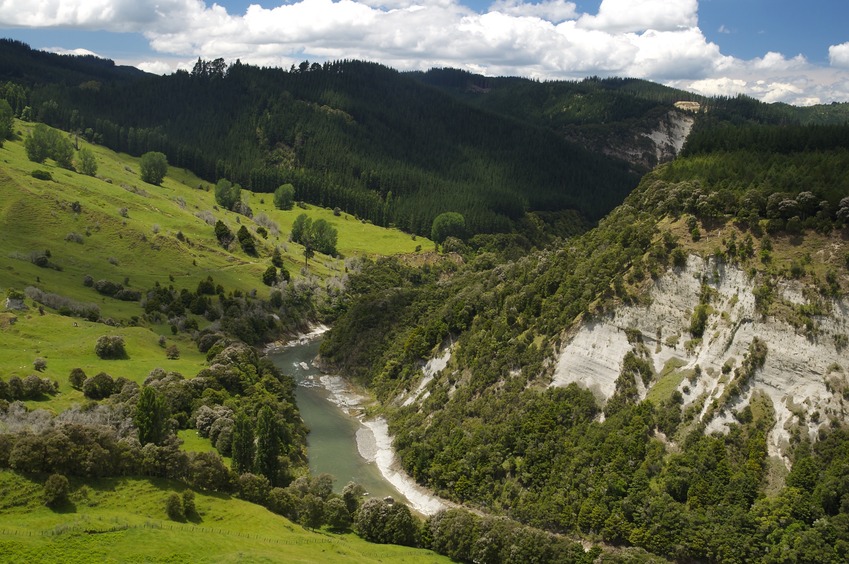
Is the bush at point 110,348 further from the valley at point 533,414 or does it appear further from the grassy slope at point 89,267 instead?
the grassy slope at point 89,267

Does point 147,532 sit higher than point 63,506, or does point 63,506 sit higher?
point 147,532

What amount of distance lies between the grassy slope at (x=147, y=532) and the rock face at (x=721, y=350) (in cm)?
3463

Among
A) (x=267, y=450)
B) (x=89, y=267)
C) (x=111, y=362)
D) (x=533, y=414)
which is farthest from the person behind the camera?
(x=89, y=267)

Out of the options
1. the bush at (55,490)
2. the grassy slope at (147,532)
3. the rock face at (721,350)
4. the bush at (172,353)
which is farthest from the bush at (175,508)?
the bush at (172,353)

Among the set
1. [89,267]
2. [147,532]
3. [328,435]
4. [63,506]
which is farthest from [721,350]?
[89,267]

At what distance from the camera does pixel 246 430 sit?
8569cm

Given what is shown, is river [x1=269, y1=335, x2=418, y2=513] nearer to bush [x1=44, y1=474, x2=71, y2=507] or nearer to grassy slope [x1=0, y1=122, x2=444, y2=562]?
grassy slope [x1=0, y1=122, x2=444, y2=562]

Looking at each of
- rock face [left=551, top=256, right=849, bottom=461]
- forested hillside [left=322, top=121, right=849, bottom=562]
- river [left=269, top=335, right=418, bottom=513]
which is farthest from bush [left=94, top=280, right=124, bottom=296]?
rock face [left=551, top=256, right=849, bottom=461]

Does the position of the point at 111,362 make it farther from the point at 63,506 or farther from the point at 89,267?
the point at 89,267

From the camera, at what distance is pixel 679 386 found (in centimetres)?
8519

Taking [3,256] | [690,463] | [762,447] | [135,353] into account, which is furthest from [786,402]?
[3,256]

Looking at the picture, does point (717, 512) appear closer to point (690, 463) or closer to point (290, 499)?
point (690, 463)

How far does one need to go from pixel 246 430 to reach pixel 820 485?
62.8 m

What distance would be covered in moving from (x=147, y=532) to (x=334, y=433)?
181ft
